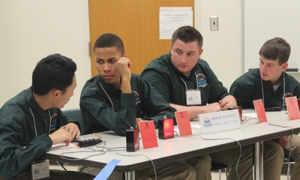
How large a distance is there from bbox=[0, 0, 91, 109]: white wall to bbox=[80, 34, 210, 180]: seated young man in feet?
6.83

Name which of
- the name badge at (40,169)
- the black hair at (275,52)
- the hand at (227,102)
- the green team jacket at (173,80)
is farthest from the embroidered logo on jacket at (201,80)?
the name badge at (40,169)

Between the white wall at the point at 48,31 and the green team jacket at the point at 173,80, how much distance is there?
1.59 meters

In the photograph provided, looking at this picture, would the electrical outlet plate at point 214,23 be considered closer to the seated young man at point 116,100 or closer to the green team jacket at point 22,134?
the seated young man at point 116,100

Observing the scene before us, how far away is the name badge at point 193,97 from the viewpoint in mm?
3252

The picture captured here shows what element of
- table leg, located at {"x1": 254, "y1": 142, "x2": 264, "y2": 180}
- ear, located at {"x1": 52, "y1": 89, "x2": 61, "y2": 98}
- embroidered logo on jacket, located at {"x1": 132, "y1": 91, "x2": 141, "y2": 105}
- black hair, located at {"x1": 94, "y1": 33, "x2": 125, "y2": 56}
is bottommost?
table leg, located at {"x1": 254, "y1": 142, "x2": 264, "y2": 180}

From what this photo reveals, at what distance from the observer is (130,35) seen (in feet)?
16.1

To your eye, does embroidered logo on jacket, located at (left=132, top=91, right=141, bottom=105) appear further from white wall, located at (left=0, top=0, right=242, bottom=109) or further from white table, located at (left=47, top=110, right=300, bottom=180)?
white wall, located at (left=0, top=0, right=242, bottom=109)

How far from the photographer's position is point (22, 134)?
2133 mm

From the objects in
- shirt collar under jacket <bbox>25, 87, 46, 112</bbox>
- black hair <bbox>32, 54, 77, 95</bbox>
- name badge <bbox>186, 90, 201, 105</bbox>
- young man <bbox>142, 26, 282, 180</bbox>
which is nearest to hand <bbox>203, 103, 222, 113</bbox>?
young man <bbox>142, 26, 282, 180</bbox>

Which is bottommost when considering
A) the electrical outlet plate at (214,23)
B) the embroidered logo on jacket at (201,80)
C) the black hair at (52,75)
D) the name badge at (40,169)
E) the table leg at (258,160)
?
the table leg at (258,160)

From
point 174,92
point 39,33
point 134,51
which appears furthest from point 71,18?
point 174,92

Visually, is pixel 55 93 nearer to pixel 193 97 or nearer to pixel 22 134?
pixel 22 134

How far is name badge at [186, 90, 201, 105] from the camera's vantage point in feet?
10.7

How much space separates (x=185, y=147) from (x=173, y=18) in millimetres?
2952
